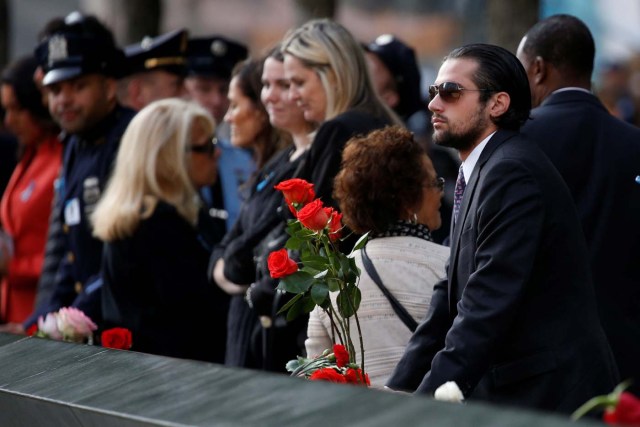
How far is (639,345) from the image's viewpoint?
4.86 metres

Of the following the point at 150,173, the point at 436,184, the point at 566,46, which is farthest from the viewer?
the point at 150,173

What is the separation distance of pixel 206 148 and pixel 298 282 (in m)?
2.76

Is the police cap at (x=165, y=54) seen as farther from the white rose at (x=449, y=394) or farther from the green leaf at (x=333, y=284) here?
the white rose at (x=449, y=394)

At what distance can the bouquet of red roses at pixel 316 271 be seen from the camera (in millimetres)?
3924

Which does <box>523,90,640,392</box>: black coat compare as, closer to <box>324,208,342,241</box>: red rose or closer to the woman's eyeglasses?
the woman's eyeglasses

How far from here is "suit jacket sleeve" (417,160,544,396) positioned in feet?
11.6

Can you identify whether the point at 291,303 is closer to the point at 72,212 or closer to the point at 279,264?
the point at 279,264

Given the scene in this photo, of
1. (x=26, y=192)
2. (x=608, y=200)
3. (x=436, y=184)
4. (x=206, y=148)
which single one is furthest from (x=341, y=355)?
(x=26, y=192)

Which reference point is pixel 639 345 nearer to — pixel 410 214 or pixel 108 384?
pixel 410 214

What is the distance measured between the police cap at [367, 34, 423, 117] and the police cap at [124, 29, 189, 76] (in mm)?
1384

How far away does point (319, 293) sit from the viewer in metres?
3.95

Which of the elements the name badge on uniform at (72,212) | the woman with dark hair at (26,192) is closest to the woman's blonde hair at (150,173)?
the name badge on uniform at (72,212)

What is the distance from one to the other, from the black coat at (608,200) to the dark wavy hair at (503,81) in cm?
110

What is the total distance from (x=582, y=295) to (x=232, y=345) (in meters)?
2.70
